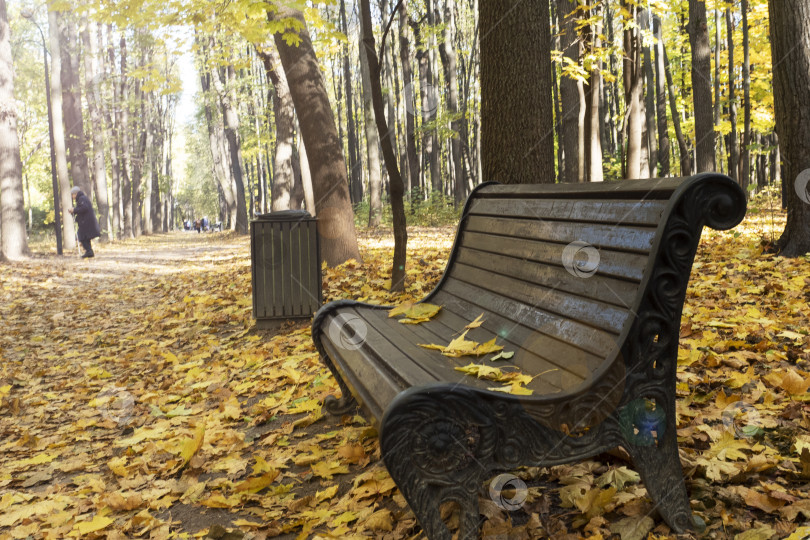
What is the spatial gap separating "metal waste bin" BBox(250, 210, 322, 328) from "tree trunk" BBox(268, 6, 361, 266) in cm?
201

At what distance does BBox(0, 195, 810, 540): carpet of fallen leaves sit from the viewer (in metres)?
2.33

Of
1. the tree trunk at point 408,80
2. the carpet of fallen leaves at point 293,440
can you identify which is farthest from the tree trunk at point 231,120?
the carpet of fallen leaves at point 293,440

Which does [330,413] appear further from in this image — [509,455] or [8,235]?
[8,235]

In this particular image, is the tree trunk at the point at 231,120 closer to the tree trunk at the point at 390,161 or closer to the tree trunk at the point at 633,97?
the tree trunk at the point at 633,97

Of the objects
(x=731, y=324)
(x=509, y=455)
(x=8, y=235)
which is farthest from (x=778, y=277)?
(x=8, y=235)

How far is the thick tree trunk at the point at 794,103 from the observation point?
20.1 ft

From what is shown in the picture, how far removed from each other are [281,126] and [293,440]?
14.1m

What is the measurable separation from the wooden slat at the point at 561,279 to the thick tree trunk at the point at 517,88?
4.18ft

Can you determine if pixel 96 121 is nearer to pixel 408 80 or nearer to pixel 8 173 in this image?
pixel 8 173

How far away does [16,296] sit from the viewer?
32.5 ft

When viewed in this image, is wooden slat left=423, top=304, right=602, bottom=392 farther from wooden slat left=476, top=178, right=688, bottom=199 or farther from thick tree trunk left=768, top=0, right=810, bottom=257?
thick tree trunk left=768, top=0, right=810, bottom=257

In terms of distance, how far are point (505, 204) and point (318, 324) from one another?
4.03 ft


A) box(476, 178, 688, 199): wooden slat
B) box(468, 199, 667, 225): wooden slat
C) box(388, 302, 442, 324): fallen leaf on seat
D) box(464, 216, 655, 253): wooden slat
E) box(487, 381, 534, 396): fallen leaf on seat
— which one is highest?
box(476, 178, 688, 199): wooden slat

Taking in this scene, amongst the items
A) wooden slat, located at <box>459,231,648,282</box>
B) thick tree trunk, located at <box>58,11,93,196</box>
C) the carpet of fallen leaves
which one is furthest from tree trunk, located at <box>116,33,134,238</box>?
wooden slat, located at <box>459,231,648,282</box>
